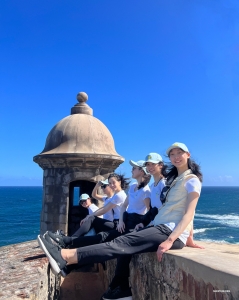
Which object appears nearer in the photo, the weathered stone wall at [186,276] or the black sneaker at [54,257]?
the weathered stone wall at [186,276]

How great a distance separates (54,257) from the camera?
2559 millimetres

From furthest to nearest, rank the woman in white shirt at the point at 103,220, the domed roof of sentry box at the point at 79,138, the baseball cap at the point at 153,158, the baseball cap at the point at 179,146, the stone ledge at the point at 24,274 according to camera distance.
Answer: the domed roof of sentry box at the point at 79,138 → the woman in white shirt at the point at 103,220 → the baseball cap at the point at 153,158 → the baseball cap at the point at 179,146 → the stone ledge at the point at 24,274

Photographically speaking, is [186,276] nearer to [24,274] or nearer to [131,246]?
[131,246]

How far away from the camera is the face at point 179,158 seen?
2.83m

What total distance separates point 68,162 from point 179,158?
4091 millimetres

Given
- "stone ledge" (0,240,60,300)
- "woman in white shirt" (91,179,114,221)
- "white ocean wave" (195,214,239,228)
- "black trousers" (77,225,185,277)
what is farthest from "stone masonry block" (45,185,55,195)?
"white ocean wave" (195,214,239,228)

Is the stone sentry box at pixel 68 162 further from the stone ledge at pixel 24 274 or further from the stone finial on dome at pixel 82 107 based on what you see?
the stone ledge at pixel 24 274

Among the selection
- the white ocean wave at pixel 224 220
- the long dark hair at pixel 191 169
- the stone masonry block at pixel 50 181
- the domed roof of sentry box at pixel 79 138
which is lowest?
the white ocean wave at pixel 224 220

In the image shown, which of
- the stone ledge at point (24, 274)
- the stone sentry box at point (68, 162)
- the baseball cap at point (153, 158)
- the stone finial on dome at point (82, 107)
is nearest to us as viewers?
the stone ledge at point (24, 274)

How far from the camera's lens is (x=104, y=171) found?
6773mm

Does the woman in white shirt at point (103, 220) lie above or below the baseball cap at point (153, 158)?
below

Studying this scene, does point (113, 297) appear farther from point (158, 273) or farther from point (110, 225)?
point (110, 225)

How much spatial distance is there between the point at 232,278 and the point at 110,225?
273cm

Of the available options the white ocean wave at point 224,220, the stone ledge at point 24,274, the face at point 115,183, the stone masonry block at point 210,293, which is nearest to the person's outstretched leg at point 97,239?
the stone ledge at point 24,274
